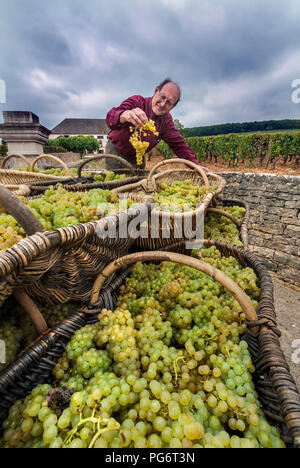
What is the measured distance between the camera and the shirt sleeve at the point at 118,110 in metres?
2.66

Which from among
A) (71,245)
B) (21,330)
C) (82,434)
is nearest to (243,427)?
(82,434)

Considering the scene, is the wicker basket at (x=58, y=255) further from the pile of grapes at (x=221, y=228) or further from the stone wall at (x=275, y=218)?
the stone wall at (x=275, y=218)

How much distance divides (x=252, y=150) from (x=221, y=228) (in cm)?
1124

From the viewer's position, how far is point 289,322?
4504mm

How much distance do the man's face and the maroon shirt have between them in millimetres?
132

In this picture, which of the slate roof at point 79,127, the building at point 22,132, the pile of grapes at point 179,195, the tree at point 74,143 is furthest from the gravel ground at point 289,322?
the slate roof at point 79,127

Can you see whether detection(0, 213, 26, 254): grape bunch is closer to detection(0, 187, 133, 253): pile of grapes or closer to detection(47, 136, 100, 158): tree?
detection(0, 187, 133, 253): pile of grapes

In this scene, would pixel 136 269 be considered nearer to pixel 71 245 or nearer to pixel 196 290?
pixel 196 290

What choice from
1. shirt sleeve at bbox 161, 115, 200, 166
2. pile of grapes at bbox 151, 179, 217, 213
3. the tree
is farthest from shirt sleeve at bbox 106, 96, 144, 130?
the tree

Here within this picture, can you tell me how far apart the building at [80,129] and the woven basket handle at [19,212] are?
48056 mm

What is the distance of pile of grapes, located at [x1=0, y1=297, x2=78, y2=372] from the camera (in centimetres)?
90

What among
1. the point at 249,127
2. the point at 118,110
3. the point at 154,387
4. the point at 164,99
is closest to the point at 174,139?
the point at 164,99

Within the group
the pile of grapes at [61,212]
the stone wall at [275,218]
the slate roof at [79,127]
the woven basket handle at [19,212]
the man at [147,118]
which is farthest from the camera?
the slate roof at [79,127]

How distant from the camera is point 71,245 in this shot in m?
0.83
